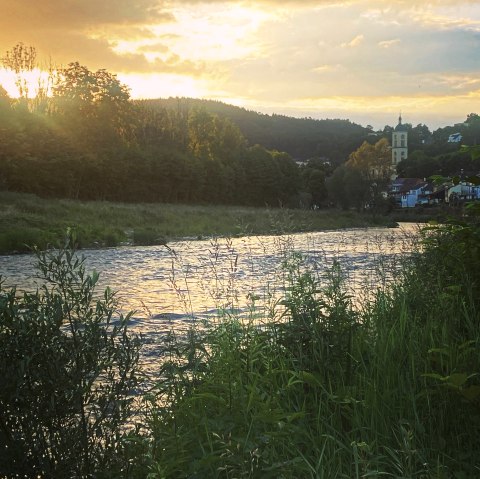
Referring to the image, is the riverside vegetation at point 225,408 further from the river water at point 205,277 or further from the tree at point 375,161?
the tree at point 375,161

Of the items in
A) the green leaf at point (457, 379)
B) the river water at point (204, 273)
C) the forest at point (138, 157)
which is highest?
the forest at point (138, 157)

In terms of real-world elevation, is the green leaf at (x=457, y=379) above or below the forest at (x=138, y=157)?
below

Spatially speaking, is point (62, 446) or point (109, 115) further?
point (109, 115)

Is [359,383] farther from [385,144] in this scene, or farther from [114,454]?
[385,144]

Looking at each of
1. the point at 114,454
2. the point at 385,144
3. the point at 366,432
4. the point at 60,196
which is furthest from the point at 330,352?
the point at 385,144

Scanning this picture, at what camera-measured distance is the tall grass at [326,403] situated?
3.48 m

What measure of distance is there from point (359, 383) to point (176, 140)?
280ft

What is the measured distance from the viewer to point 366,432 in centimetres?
413

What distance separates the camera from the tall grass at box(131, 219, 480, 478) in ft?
11.4

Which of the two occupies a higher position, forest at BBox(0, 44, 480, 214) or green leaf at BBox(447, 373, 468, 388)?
forest at BBox(0, 44, 480, 214)

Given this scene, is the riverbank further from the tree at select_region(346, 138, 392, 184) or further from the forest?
the tree at select_region(346, 138, 392, 184)

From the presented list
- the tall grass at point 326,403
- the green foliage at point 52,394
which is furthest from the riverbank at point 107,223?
the green foliage at point 52,394

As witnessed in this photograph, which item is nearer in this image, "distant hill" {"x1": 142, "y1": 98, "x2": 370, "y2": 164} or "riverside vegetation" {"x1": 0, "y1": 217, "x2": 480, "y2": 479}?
"riverside vegetation" {"x1": 0, "y1": 217, "x2": 480, "y2": 479}

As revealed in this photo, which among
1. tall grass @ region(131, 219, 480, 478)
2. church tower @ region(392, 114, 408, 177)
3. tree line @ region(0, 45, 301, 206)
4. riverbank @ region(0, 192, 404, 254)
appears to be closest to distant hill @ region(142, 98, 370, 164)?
church tower @ region(392, 114, 408, 177)
